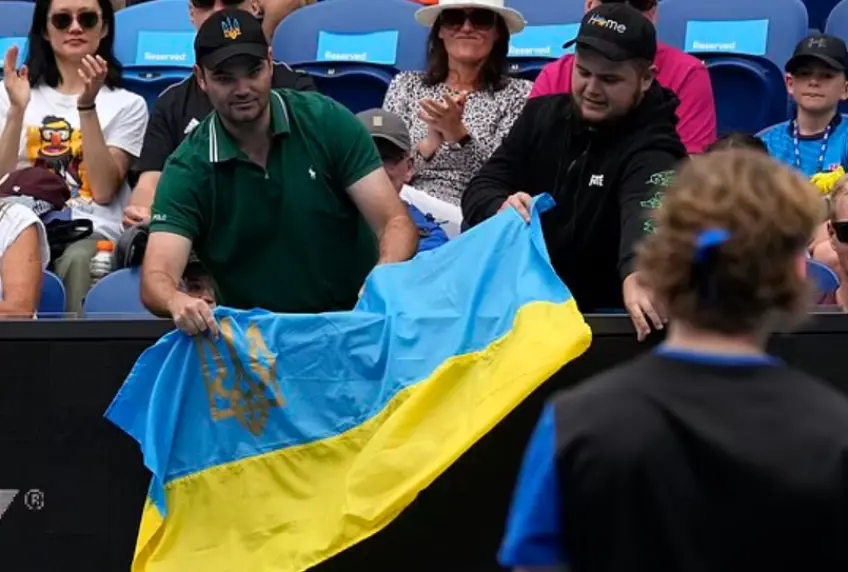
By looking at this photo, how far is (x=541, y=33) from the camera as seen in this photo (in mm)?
7242

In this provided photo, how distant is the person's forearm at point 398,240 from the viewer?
191 inches

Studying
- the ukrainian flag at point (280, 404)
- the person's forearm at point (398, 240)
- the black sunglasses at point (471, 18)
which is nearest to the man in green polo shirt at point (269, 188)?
the person's forearm at point (398, 240)

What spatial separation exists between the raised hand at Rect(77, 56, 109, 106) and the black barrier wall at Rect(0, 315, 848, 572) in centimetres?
181

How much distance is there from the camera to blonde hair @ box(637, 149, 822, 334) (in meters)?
2.15

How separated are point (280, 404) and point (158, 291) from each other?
0.48 meters

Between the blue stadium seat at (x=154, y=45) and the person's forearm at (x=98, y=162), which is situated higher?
the blue stadium seat at (x=154, y=45)

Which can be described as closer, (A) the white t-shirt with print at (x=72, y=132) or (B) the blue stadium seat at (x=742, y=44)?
(A) the white t-shirt with print at (x=72, y=132)

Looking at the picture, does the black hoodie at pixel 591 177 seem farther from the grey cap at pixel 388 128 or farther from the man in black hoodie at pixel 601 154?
the grey cap at pixel 388 128

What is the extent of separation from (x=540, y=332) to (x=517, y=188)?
0.95 meters

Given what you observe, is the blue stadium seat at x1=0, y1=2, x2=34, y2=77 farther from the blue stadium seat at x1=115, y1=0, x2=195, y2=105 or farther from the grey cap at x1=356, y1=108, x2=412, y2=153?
the grey cap at x1=356, y1=108, x2=412, y2=153

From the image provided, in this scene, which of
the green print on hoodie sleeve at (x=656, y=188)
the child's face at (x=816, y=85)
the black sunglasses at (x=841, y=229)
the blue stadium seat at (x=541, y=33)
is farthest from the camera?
the blue stadium seat at (x=541, y=33)

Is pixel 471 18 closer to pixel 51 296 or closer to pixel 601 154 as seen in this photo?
pixel 601 154

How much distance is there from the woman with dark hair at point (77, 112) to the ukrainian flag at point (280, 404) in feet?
5.41

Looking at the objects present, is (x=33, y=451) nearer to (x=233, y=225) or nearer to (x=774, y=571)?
(x=233, y=225)
